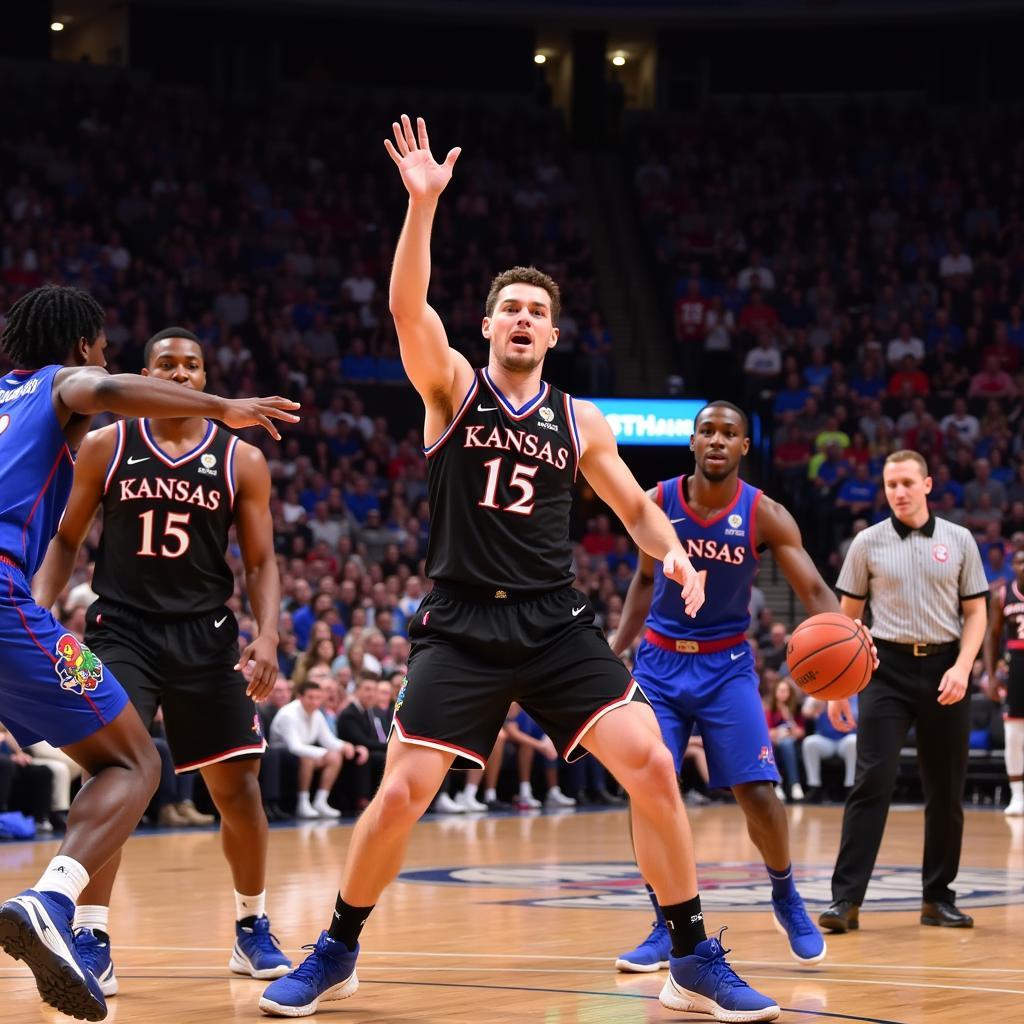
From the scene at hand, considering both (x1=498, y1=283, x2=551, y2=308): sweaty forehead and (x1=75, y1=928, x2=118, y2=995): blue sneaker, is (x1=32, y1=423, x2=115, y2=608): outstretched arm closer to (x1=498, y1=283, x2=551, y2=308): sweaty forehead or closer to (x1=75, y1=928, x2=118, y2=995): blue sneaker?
(x1=75, y1=928, x2=118, y2=995): blue sneaker

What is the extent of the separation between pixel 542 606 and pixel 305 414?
14959mm

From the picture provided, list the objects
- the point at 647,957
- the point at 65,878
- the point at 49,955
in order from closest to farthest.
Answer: the point at 49,955 → the point at 65,878 → the point at 647,957

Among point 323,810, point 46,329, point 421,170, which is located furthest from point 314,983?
point 323,810

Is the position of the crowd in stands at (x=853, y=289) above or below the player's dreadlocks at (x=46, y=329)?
above

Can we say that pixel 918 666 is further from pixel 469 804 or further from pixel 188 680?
pixel 469 804

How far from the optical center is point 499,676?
5473 millimetres

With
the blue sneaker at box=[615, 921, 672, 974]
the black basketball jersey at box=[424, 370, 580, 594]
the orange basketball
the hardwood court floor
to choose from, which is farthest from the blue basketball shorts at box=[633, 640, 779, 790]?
the black basketball jersey at box=[424, 370, 580, 594]

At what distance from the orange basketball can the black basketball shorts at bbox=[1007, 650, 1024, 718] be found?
8125 mm

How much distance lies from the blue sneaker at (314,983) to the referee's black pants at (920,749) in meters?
3.06

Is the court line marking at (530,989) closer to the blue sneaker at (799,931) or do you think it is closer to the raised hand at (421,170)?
the blue sneaker at (799,931)

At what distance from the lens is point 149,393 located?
4.75 m

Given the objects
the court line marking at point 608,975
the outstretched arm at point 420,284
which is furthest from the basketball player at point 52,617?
the court line marking at point 608,975

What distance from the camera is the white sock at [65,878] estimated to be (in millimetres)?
4660

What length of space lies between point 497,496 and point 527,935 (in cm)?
266
